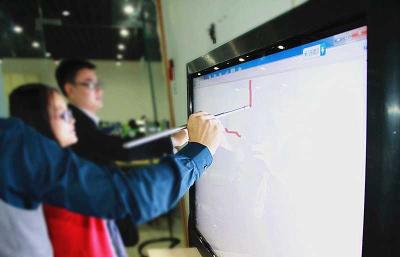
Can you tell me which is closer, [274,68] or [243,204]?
[274,68]

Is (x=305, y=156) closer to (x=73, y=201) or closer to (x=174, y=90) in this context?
(x=73, y=201)

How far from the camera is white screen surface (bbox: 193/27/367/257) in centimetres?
30

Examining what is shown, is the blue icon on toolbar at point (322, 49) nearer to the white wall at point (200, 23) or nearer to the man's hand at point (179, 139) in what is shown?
the white wall at point (200, 23)

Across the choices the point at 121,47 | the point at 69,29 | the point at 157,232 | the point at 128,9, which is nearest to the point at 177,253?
the point at 157,232

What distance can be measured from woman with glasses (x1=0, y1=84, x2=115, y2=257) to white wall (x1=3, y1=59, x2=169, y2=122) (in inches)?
23.8

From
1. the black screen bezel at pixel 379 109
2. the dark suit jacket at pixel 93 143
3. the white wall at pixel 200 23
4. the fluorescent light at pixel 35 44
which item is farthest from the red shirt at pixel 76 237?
the fluorescent light at pixel 35 44

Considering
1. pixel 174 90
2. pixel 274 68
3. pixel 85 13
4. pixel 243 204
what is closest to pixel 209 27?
pixel 174 90

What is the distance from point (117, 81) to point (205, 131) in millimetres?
1547

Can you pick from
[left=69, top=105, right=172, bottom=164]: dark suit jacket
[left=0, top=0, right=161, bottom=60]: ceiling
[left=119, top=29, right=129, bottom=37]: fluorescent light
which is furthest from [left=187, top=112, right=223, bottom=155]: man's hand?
[left=119, top=29, right=129, bottom=37]: fluorescent light

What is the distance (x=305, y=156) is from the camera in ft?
1.18

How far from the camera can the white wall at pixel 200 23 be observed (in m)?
0.54

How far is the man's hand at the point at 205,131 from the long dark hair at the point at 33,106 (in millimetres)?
457

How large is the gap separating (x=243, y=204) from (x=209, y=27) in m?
0.49

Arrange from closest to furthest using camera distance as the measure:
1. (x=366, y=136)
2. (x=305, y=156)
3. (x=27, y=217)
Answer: (x=366, y=136) → (x=305, y=156) → (x=27, y=217)
